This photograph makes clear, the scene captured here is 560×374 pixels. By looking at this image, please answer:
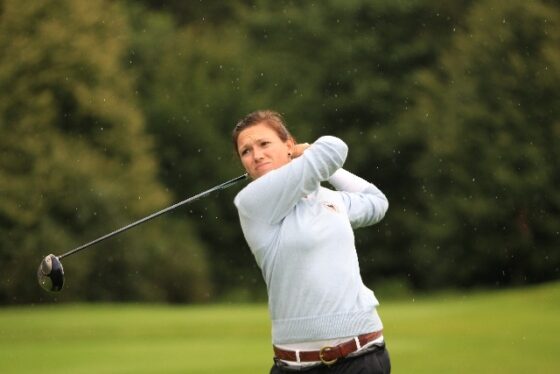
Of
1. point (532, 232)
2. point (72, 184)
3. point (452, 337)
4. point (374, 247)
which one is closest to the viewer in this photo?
point (452, 337)

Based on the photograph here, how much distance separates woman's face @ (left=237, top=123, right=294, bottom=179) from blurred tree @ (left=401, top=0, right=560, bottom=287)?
30457mm

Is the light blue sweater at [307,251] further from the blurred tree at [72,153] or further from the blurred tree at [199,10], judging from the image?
the blurred tree at [199,10]

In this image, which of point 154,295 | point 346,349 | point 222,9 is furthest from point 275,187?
point 222,9

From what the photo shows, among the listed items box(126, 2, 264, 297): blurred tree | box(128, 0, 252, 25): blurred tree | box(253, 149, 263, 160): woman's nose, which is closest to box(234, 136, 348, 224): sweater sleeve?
box(253, 149, 263, 160): woman's nose

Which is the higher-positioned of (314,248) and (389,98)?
(389,98)

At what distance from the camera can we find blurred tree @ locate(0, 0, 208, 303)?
95.5ft

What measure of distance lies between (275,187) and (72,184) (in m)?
27.8

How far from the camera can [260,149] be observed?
4492 mm

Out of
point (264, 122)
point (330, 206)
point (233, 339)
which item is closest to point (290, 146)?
point (264, 122)

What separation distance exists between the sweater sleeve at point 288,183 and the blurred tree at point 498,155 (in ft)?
100

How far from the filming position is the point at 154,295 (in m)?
35.0

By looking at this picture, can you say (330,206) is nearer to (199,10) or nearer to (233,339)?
(233,339)

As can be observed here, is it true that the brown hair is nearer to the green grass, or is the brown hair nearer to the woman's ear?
the woman's ear

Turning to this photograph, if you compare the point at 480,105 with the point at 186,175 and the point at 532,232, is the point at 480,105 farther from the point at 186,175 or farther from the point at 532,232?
the point at 186,175
